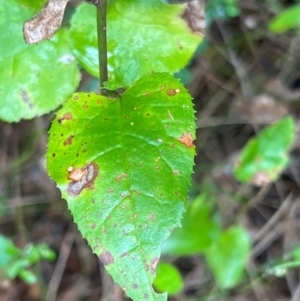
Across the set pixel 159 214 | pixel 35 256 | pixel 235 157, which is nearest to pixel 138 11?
pixel 159 214

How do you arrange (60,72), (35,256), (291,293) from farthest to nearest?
(291,293) < (35,256) < (60,72)

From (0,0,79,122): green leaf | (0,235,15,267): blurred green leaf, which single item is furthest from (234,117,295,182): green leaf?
(0,0,79,122): green leaf

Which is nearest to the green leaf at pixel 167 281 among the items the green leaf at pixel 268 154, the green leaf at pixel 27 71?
the green leaf at pixel 268 154

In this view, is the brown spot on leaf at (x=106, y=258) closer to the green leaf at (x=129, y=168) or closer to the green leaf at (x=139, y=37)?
the green leaf at (x=129, y=168)

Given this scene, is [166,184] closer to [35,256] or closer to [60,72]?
[60,72]

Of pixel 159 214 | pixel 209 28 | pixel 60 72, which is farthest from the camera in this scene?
pixel 209 28

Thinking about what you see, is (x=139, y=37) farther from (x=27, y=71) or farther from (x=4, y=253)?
(x=4, y=253)
